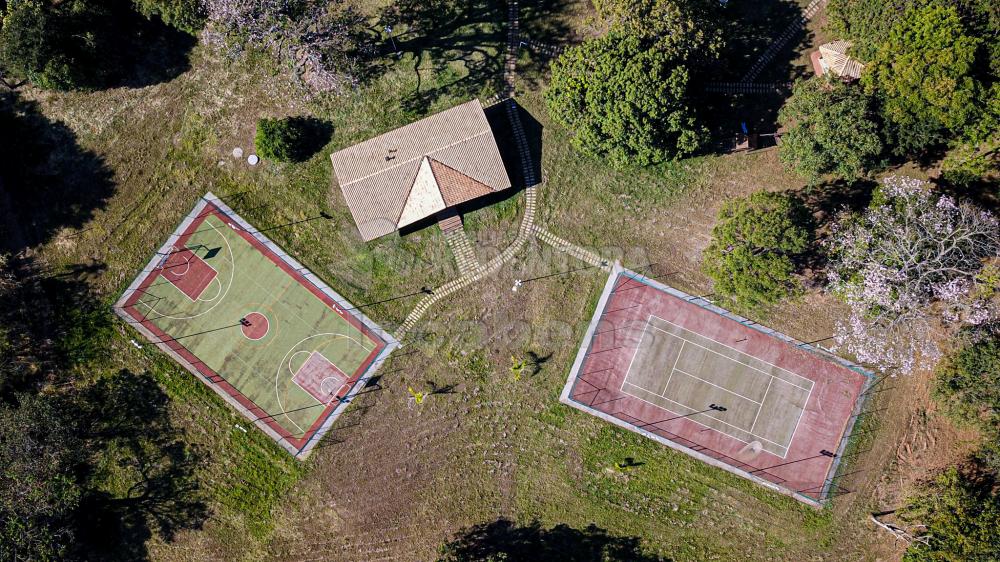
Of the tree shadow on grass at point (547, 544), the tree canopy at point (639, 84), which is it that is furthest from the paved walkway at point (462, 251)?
the tree shadow on grass at point (547, 544)

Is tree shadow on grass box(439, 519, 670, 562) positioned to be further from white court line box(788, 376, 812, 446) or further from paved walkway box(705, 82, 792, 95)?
paved walkway box(705, 82, 792, 95)

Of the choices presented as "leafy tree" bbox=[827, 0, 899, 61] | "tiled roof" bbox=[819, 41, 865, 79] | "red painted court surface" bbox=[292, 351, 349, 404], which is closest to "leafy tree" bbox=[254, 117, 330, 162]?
"red painted court surface" bbox=[292, 351, 349, 404]

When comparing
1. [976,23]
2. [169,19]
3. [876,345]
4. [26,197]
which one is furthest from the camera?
[26,197]

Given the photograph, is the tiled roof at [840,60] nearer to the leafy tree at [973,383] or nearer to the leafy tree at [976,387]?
the leafy tree at [976,387]

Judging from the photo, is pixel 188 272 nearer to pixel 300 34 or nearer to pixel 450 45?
pixel 300 34

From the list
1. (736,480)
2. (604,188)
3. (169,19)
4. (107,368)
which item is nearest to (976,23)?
(604,188)

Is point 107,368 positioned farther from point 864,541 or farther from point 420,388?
point 864,541
